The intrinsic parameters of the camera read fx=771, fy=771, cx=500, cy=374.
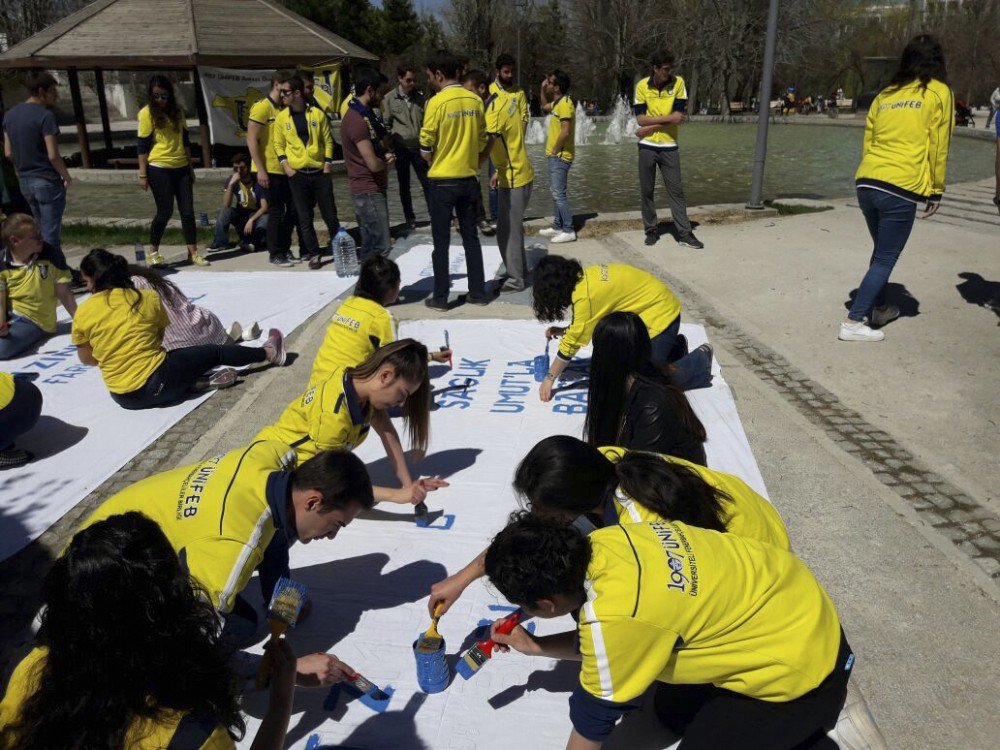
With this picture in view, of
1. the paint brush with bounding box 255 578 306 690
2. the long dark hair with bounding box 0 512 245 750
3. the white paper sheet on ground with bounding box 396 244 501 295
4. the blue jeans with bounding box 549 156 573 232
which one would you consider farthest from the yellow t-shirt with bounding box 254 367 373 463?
the blue jeans with bounding box 549 156 573 232

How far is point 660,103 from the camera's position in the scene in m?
7.72

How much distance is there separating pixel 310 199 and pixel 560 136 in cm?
266

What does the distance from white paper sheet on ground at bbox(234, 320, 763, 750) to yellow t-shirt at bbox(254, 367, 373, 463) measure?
53cm

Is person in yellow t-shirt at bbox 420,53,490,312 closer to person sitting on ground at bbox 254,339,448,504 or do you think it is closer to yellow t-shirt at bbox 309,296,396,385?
yellow t-shirt at bbox 309,296,396,385

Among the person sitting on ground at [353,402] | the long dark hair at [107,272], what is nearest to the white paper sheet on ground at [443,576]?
the person sitting on ground at [353,402]

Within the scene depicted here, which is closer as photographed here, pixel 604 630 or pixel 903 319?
pixel 604 630

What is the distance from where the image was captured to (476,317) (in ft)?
21.0

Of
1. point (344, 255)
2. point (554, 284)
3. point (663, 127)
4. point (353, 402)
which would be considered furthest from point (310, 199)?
point (353, 402)

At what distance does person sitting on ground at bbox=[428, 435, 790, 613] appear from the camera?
7.45 feet

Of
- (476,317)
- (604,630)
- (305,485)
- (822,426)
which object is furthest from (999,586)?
(476,317)

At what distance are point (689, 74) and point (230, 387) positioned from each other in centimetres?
3748

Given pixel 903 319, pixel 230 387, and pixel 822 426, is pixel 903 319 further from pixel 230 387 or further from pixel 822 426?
pixel 230 387

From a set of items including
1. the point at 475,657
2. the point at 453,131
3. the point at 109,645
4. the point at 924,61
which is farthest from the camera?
the point at 453,131

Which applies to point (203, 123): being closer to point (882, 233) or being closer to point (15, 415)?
point (15, 415)
